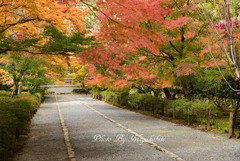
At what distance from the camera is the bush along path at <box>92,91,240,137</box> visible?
9609 mm

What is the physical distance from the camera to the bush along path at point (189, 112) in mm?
9609

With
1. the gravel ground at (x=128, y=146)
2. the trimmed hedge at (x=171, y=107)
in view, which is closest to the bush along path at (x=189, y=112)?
the trimmed hedge at (x=171, y=107)

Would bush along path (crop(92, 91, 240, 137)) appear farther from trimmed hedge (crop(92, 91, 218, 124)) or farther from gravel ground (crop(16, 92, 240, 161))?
gravel ground (crop(16, 92, 240, 161))

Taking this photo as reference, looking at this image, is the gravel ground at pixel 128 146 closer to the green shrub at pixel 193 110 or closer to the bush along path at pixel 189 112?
the bush along path at pixel 189 112

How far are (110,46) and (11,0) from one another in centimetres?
348

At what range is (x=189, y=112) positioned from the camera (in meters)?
10.7

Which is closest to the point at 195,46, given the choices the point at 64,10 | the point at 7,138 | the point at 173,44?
the point at 173,44

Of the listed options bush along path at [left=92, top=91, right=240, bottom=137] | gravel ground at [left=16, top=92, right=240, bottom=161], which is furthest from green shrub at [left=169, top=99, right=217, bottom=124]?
gravel ground at [left=16, top=92, right=240, bottom=161]

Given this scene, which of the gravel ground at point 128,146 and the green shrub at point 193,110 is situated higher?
the green shrub at point 193,110

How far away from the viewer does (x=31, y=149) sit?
6664mm

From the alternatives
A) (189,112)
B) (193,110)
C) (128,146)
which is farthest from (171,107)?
(128,146)

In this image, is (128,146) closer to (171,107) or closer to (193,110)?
(193,110)

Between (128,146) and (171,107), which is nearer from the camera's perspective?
(128,146)

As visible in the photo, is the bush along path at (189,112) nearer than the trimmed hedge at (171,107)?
Yes
